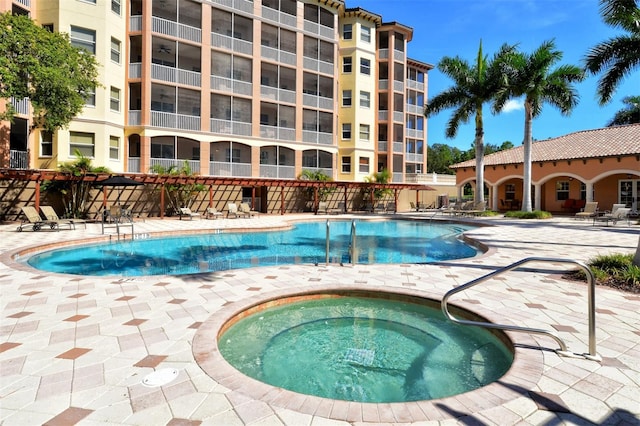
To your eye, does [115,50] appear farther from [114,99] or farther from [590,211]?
[590,211]

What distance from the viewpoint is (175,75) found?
24281mm

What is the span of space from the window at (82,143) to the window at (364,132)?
2015 centimetres

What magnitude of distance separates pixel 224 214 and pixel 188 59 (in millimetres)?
12245

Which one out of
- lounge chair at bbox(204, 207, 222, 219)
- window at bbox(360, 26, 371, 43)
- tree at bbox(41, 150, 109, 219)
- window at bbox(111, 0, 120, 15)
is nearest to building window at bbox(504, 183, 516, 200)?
window at bbox(360, 26, 371, 43)

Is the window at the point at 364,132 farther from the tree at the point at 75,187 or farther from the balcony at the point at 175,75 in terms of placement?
the tree at the point at 75,187

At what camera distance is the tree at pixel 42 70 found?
14758 millimetres

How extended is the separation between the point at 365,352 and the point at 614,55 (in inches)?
590

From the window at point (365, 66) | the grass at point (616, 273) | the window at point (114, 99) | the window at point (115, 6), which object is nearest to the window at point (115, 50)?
the window at point (115, 6)

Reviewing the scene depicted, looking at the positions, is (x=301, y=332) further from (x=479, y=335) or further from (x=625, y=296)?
(x=625, y=296)

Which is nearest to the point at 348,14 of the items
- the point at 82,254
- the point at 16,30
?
the point at 16,30

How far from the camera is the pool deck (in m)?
2.81

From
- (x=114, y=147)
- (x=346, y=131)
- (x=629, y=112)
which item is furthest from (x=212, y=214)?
(x=629, y=112)

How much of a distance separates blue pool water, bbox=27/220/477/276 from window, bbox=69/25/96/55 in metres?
13.9

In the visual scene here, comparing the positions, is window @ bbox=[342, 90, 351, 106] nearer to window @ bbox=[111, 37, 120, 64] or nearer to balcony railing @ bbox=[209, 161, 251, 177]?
balcony railing @ bbox=[209, 161, 251, 177]
